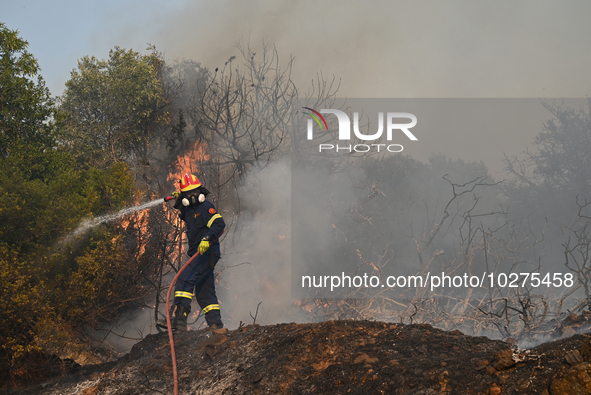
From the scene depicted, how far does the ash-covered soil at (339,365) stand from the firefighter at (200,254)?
1.61ft

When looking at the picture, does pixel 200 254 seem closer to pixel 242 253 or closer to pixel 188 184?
pixel 188 184

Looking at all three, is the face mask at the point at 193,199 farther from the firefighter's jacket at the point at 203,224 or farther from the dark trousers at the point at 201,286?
the dark trousers at the point at 201,286

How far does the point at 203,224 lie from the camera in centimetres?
651

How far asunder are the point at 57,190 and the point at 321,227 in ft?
28.9

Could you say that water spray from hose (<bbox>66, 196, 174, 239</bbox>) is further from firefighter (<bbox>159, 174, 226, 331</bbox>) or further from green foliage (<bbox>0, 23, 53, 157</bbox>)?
green foliage (<bbox>0, 23, 53, 157</bbox>)

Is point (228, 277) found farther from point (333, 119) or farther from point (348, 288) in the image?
point (333, 119)

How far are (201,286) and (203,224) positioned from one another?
0.92m

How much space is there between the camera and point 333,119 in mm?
15055

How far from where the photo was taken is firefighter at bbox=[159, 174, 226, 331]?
251 inches

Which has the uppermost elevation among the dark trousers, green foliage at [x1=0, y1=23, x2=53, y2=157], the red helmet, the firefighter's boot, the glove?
green foliage at [x1=0, y1=23, x2=53, y2=157]

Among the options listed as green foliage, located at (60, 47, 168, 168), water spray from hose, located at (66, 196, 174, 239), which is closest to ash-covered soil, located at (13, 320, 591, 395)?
water spray from hose, located at (66, 196, 174, 239)

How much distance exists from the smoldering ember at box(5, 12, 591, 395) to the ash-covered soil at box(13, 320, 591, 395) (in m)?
0.02

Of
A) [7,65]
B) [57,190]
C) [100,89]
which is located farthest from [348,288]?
[100,89]

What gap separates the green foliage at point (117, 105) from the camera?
16297 millimetres
